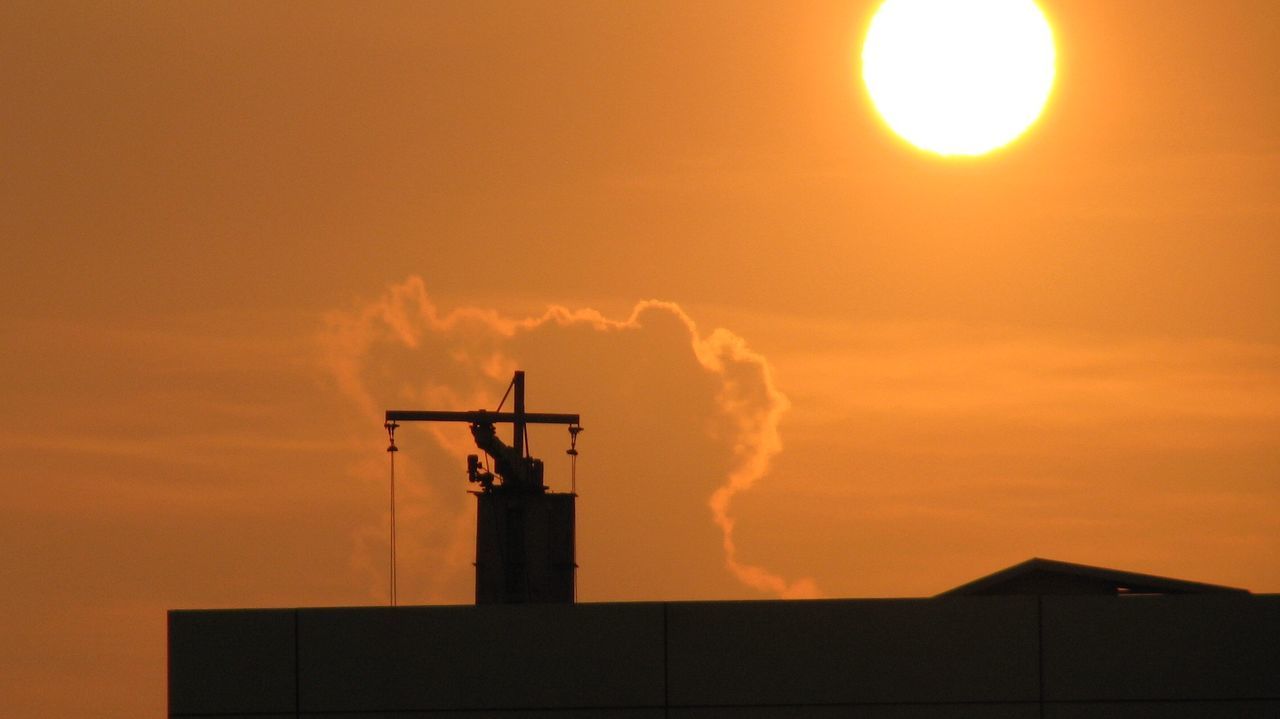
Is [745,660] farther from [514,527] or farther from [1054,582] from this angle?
[514,527]

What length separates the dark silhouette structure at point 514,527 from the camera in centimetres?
5581

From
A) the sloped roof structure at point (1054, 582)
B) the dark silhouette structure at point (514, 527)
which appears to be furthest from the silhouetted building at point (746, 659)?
the dark silhouette structure at point (514, 527)

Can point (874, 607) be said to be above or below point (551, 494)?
below

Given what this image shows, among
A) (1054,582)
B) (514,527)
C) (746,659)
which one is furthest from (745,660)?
(514,527)

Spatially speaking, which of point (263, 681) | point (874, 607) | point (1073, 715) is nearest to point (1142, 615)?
point (1073, 715)

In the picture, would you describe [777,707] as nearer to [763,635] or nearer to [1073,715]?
[763,635]

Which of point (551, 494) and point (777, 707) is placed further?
point (551, 494)

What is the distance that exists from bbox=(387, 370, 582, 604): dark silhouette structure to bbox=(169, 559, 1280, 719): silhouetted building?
29.9 meters

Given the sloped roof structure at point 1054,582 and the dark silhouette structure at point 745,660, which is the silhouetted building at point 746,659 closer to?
the dark silhouette structure at point 745,660

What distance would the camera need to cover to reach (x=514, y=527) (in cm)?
5738

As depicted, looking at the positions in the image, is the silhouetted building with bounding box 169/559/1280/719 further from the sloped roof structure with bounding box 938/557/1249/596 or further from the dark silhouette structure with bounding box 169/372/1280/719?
the sloped roof structure with bounding box 938/557/1249/596

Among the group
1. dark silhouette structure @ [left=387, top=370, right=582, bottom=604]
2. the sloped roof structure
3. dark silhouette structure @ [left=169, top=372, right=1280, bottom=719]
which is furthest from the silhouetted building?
dark silhouette structure @ [left=387, top=370, right=582, bottom=604]

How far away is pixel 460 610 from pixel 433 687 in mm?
1014

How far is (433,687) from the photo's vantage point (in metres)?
25.4
